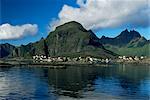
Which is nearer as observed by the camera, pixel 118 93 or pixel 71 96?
pixel 71 96

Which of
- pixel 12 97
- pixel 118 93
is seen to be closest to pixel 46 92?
pixel 12 97

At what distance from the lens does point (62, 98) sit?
51.7 meters

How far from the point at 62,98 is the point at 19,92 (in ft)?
34.0

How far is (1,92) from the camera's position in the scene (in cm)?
5678

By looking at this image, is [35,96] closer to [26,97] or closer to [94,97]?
[26,97]

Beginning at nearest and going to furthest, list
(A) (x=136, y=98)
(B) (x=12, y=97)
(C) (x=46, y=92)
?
(B) (x=12, y=97), (A) (x=136, y=98), (C) (x=46, y=92)

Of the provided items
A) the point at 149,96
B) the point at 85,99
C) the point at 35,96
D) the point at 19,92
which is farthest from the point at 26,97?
the point at 149,96

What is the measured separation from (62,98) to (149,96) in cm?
1721

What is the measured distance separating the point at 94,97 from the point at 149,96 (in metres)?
11.5

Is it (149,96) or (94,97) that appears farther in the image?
(149,96)

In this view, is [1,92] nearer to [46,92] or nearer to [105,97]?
[46,92]

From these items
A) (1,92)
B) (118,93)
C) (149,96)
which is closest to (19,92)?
(1,92)

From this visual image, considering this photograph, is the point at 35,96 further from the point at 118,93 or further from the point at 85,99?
the point at 118,93

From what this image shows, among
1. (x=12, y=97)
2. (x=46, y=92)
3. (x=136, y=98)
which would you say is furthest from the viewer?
(x=46, y=92)
